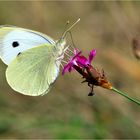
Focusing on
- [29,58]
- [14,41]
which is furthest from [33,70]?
[14,41]

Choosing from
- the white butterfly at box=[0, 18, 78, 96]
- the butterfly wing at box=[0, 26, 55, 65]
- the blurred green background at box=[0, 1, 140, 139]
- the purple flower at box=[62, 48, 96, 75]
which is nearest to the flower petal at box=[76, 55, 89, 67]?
the purple flower at box=[62, 48, 96, 75]

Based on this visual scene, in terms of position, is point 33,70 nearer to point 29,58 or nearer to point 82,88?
point 29,58

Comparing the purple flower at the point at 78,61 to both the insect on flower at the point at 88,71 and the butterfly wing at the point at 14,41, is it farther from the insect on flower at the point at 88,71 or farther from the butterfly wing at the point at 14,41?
the butterfly wing at the point at 14,41

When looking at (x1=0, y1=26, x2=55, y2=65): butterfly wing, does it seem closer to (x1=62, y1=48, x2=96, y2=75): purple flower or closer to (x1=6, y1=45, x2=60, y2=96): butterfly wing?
(x1=6, y1=45, x2=60, y2=96): butterfly wing

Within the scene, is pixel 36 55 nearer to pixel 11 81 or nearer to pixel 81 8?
pixel 11 81

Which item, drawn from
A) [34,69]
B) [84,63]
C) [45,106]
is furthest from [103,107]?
[84,63]

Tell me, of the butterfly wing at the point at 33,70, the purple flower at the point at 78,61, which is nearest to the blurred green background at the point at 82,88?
the butterfly wing at the point at 33,70

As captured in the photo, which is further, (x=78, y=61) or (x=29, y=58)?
(x=29, y=58)
